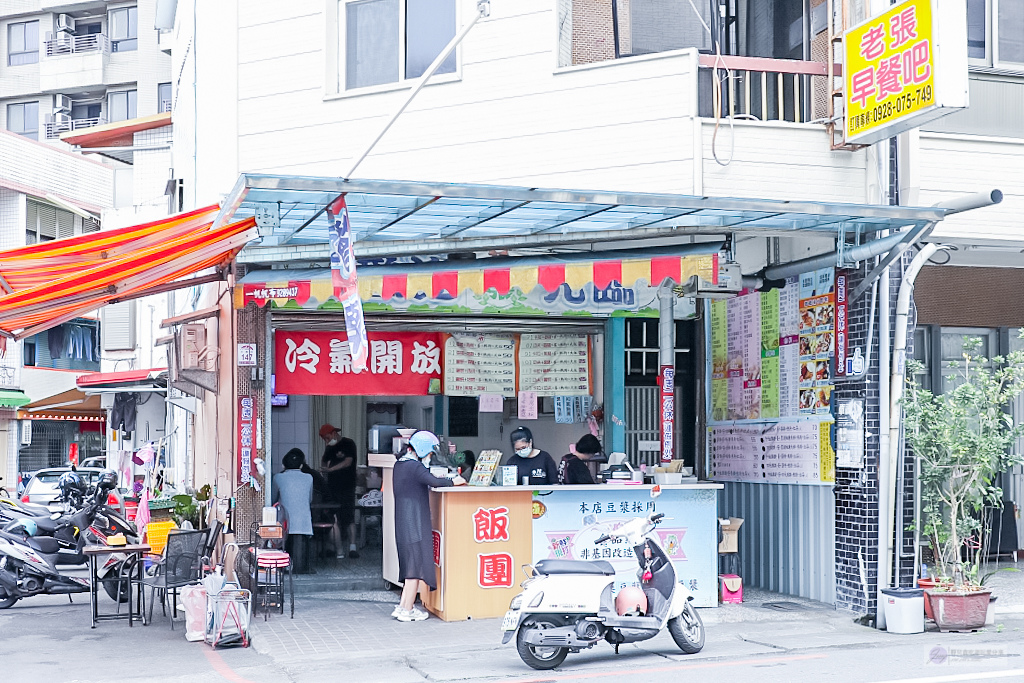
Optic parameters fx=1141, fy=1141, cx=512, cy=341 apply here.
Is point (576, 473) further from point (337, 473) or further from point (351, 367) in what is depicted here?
point (337, 473)

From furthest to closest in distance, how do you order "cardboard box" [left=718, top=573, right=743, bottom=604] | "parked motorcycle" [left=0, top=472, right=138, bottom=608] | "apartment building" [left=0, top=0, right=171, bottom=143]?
"apartment building" [left=0, top=0, right=171, bottom=143] → "parked motorcycle" [left=0, top=472, right=138, bottom=608] → "cardboard box" [left=718, top=573, right=743, bottom=604]

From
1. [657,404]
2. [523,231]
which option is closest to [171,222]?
[523,231]

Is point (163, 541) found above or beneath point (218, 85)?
beneath

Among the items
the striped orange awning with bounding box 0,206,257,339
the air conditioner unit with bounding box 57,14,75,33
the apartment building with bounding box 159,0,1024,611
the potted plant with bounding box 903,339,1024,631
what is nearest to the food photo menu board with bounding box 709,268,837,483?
the apartment building with bounding box 159,0,1024,611

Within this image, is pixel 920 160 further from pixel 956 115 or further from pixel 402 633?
pixel 402 633

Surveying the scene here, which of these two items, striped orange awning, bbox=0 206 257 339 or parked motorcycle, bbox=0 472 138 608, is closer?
striped orange awning, bbox=0 206 257 339

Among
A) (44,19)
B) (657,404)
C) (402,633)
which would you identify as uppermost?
(44,19)

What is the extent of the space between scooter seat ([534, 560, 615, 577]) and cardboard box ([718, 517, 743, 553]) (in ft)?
11.2

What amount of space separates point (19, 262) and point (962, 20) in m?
8.52

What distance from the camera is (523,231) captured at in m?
11.2

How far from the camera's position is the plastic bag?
10.6 metres

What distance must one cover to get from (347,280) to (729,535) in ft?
18.6

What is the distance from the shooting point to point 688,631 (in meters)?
9.44

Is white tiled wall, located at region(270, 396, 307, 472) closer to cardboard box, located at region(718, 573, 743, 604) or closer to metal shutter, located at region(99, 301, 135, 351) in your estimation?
cardboard box, located at region(718, 573, 743, 604)
